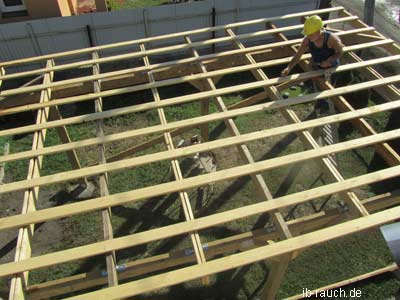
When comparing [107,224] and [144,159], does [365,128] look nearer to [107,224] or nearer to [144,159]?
[144,159]

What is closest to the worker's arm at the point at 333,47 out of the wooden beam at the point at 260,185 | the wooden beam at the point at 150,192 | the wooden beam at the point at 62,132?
the wooden beam at the point at 150,192

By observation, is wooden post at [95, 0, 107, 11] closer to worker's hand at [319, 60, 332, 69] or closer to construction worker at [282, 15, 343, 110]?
construction worker at [282, 15, 343, 110]

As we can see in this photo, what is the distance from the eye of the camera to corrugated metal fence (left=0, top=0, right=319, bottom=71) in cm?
1033

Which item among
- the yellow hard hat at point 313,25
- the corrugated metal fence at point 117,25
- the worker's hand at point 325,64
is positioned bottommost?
the corrugated metal fence at point 117,25

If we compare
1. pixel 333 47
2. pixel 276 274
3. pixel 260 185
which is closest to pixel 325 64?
pixel 333 47

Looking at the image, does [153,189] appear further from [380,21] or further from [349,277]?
[380,21]

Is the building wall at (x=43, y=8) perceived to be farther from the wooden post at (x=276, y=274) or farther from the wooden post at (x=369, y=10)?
the wooden post at (x=276, y=274)

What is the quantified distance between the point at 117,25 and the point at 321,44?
710 cm

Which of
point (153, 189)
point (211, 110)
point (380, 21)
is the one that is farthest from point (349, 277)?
point (380, 21)

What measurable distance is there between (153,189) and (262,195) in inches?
52.3

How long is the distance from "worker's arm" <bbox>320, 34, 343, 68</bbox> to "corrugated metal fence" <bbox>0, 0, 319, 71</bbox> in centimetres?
622

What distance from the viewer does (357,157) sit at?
26.8 ft

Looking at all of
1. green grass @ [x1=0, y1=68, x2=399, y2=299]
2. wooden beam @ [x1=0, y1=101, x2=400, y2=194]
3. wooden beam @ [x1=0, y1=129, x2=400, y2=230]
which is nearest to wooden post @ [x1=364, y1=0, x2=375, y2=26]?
green grass @ [x1=0, y1=68, x2=399, y2=299]

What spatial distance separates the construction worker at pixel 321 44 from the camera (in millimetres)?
5625
